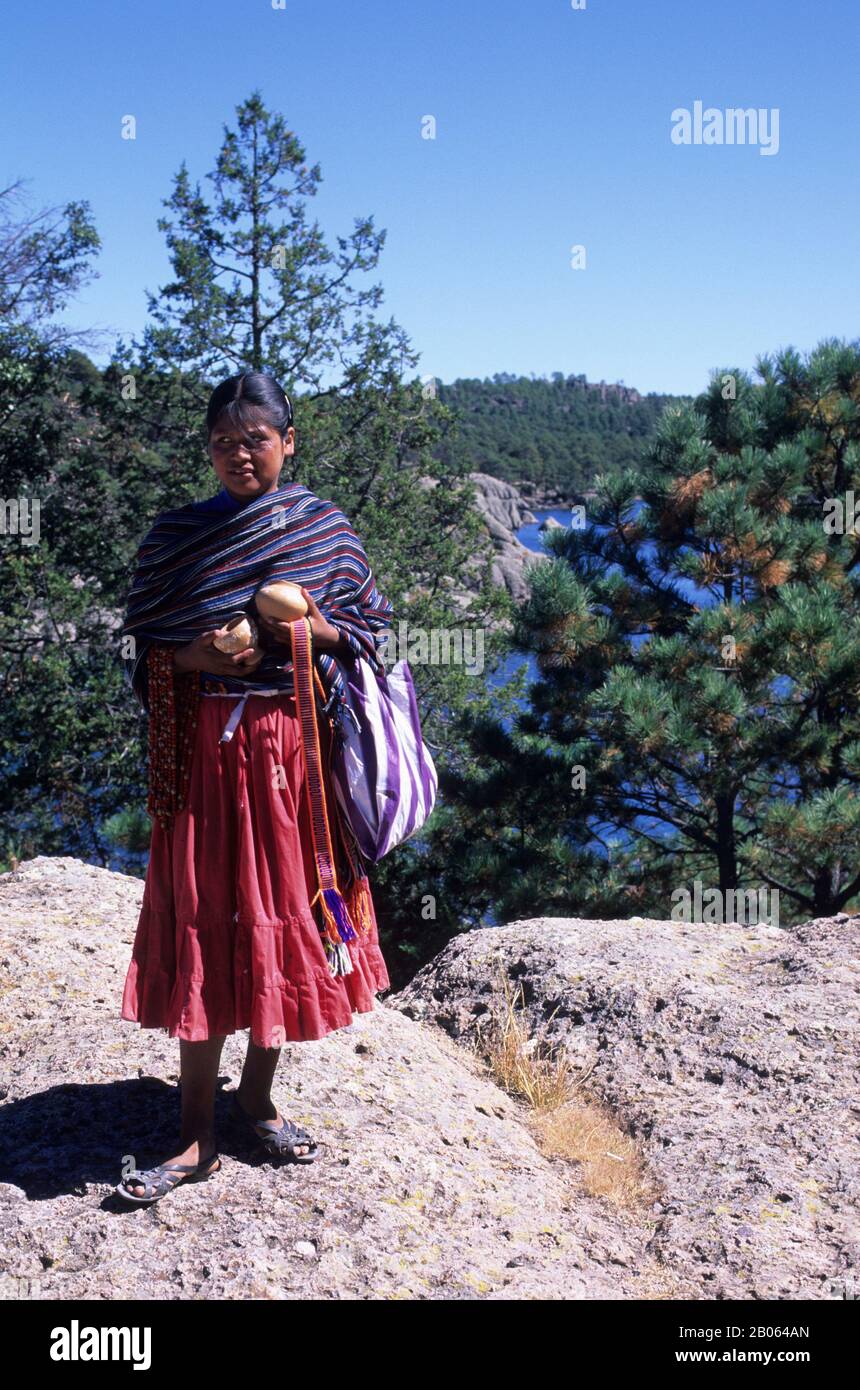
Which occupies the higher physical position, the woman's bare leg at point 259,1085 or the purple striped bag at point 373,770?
the purple striped bag at point 373,770

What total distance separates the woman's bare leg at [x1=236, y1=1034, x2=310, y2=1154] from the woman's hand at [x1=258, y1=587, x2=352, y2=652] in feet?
2.96

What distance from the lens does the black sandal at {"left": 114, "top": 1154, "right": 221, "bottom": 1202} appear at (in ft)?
8.36

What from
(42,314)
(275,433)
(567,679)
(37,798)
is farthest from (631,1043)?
(42,314)

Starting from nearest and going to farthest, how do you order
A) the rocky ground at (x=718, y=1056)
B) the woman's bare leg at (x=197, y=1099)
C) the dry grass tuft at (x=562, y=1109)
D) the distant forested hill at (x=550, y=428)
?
the woman's bare leg at (x=197, y=1099)
the rocky ground at (x=718, y=1056)
the dry grass tuft at (x=562, y=1109)
the distant forested hill at (x=550, y=428)

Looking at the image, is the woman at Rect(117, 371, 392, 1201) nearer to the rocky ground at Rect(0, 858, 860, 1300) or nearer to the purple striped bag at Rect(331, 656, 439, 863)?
the purple striped bag at Rect(331, 656, 439, 863)

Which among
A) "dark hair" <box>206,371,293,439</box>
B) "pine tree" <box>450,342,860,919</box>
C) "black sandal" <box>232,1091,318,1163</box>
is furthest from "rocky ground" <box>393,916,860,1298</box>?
"pine tree" <box>450,342,860,919</box>

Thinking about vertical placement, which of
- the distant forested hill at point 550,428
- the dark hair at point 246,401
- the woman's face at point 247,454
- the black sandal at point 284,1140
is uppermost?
the distant forested hill at point 550,428

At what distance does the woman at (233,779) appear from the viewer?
2492mm

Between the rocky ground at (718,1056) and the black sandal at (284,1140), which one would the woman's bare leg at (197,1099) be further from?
the rocky ground at (718,1056)

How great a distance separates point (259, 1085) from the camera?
109 inches

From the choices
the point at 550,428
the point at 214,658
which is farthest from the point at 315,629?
the point at 550,428

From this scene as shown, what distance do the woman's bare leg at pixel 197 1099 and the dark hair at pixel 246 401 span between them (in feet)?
4.19

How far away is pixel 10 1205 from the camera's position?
2598 millimetres

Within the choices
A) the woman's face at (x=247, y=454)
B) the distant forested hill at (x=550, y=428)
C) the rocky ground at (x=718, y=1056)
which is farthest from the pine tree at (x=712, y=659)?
the distant forested hill at (x=550, y=428)
